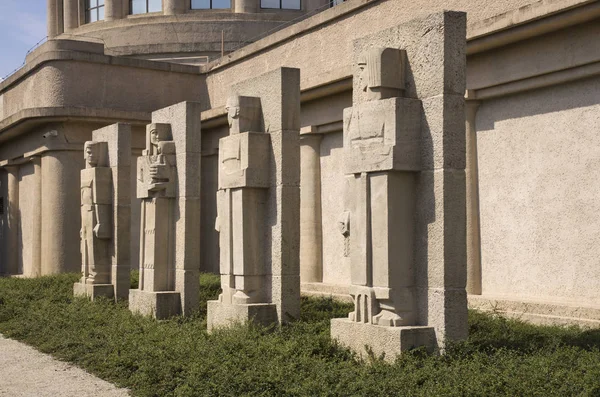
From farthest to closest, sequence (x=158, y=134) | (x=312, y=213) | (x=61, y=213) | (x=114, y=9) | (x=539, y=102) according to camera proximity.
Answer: (x=114, y=9) → (x=61, y=213) → (x=312, y=213) → (x=158, y=134) → (x=539, y=102)

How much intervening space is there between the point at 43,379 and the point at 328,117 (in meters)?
8.67

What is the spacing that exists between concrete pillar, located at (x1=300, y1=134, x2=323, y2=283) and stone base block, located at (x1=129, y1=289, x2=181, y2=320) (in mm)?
4299

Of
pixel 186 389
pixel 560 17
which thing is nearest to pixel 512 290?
pixel 560 17

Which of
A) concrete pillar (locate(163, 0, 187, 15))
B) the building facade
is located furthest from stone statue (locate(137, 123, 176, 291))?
concrete pillar (locate(163, 0, 187, 15))

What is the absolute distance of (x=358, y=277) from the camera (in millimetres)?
9336

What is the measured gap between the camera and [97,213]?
16641 millimetres

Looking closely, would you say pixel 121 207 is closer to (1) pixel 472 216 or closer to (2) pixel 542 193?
(1) pixel 472 216

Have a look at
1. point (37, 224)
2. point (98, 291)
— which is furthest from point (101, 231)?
point (37, 224)

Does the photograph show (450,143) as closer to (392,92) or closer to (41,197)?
(392,92)

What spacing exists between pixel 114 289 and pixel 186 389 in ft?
27.8

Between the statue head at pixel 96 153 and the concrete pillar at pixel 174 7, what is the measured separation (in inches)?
490

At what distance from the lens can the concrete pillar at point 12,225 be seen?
2562cm

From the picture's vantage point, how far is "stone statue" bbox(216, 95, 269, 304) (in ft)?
38.1

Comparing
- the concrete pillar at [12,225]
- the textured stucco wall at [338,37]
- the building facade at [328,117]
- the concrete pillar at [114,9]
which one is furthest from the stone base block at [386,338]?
the concrete pillar at [114,9]
